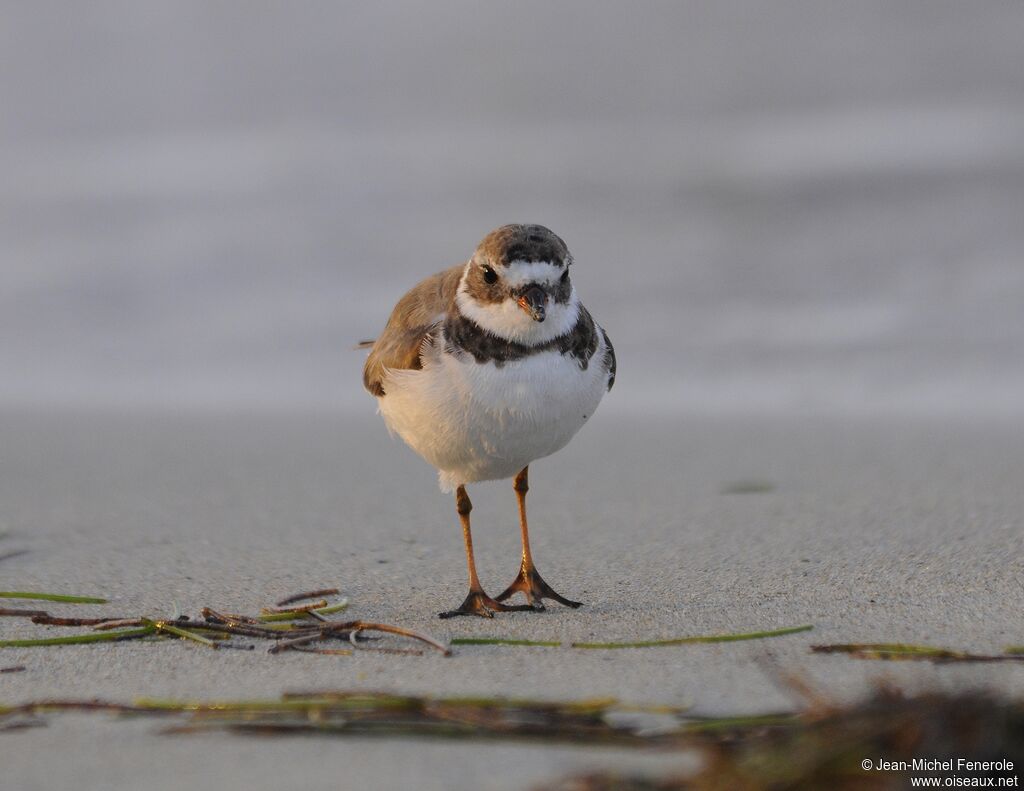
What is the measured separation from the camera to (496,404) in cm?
356

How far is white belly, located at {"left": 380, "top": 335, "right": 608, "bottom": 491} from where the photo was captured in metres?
3.57

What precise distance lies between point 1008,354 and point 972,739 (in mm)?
6352

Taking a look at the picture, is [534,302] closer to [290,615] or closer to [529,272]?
[529,272]

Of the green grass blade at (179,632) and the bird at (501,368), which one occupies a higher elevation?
the bird at (501,368)

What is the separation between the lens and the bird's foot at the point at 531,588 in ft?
12.7

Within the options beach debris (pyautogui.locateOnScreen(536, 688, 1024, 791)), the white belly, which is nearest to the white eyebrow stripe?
the white belly

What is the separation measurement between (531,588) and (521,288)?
2.99 feet

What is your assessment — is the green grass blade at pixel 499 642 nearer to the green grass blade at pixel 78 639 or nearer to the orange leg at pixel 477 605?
the orange leg at pixel 477 605

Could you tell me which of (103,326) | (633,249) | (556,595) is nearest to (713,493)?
(556,595)

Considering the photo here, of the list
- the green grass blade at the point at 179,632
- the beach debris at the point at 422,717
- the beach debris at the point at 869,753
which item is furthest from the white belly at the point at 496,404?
the beach debris at the point at 869,753

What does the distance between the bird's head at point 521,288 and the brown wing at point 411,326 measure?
13 cm

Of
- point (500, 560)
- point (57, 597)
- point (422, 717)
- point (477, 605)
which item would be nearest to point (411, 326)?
point (477, 605)

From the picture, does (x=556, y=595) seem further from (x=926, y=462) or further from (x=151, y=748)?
(x=926, y=462)

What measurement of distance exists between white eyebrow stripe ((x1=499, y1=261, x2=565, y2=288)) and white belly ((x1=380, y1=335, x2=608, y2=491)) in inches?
7.9
